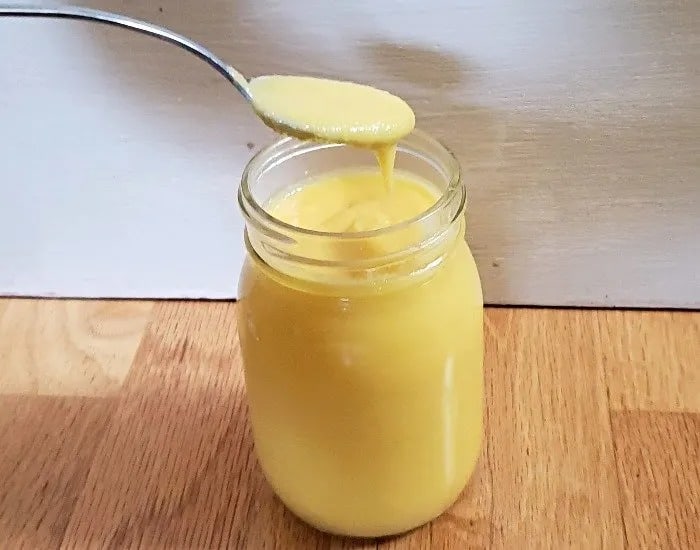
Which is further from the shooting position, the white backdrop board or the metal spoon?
the white backdrop board

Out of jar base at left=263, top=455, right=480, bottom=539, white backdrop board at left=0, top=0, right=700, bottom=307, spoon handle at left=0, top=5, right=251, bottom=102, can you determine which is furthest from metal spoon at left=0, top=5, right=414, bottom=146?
jar base at left=263, top=455, right=480, bottom=539

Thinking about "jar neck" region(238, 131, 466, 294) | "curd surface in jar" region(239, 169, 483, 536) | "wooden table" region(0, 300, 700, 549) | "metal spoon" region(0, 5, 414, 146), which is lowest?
"wooden table" region(0, 300, 700, 549)

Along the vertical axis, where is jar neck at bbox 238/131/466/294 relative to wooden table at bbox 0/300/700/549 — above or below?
above

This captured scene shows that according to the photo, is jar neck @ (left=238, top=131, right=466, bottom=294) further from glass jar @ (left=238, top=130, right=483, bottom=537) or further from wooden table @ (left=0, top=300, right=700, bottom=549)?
wooden table @ (left=0, top=300, right=700, bottom=549)

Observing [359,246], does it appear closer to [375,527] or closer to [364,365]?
[364,365]

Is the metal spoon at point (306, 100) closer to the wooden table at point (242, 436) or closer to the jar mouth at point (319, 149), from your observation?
the jar mouth at point (319, 149)

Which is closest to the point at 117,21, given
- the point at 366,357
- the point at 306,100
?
the point at 306,100

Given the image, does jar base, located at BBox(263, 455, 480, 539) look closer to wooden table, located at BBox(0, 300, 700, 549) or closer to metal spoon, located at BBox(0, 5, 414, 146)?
wooden table, located at BBox(0, 300, 700, 549)

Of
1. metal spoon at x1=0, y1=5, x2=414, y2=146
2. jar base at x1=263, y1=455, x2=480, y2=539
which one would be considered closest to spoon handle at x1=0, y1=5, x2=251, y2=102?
metal spoon at x1=0, y1=5, x2=414, y2=146
